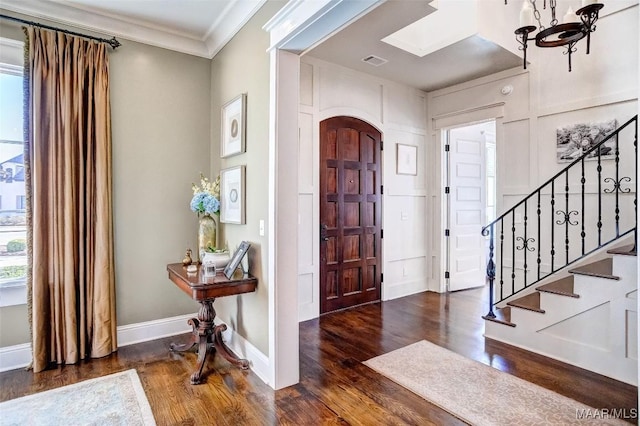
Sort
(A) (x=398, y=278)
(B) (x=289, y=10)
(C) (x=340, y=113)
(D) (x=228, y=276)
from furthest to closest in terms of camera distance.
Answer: (A) (x=398, y=278)
(C) (x=340, y=113)
(D) (x=228, y=276)
(B) (x=289, y=10)

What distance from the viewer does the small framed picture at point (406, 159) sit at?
16.0ft

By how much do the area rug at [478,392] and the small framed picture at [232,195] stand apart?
1.60 metres

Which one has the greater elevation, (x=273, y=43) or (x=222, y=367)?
(x=273, y=43)

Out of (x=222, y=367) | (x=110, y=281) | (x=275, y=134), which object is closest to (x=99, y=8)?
(x=275, y=134)

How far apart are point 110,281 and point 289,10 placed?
2.52 m

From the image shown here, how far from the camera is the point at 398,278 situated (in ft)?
16.1

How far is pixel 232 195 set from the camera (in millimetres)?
3033

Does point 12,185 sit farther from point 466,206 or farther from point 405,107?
point 466,206

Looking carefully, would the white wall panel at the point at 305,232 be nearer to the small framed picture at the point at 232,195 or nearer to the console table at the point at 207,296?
the small framed picture at the point at 232,195

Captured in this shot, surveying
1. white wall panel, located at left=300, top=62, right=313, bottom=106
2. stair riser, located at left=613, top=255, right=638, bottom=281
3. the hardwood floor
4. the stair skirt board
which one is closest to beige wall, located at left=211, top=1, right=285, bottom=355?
the hardwood floor

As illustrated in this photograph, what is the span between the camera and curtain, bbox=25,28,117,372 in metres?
2.71

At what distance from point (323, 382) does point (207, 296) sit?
1.02 m

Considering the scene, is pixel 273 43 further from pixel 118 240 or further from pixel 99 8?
pixel 118 240

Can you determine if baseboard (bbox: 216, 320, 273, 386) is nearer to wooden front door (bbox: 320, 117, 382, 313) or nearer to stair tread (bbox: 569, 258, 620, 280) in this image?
wooden front door (bbox: 320, 117, 382, 313)
